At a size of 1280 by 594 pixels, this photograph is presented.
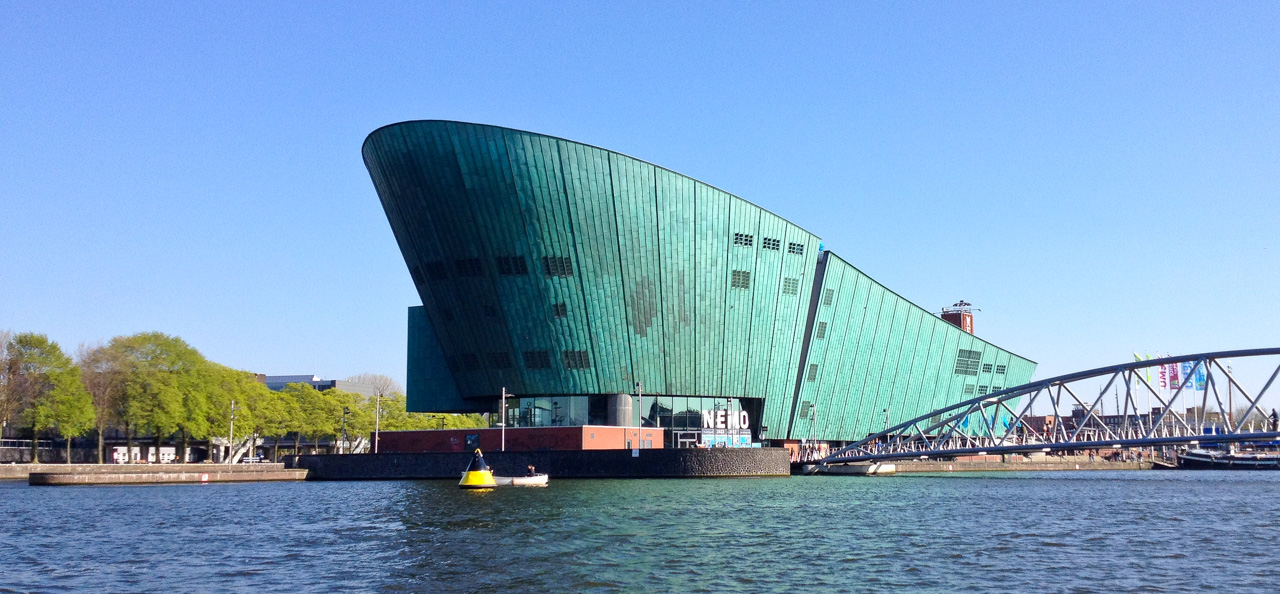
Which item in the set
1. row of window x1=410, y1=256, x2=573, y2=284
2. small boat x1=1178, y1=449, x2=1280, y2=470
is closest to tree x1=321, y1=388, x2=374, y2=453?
row of window x1=410, y1=256, x2=573, y2=284

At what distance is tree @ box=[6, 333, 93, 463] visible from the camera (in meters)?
84.3

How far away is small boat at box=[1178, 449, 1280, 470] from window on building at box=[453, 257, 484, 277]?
88.6m

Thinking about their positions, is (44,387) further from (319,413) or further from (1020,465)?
(1020,465)

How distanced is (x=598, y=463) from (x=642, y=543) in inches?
1668

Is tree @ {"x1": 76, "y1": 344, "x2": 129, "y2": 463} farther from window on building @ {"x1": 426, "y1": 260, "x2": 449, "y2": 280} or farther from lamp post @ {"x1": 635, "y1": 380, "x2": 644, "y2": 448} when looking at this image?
lamp post @ {"x1": 635, "y1": 380, "x2": 644, "y2": 448}

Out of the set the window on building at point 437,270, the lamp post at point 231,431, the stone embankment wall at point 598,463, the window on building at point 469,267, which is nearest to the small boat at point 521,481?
Result: the stone embankment wall at point 598,463

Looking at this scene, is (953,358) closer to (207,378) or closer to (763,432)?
(763,432)

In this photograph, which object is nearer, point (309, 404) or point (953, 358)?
point (953, 358)

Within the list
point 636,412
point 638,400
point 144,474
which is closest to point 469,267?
point 638,400

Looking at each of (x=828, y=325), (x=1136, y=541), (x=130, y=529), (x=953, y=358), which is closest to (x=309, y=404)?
(x=828, y=325)

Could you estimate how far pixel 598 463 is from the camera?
7288cm

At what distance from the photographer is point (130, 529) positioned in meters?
36.9

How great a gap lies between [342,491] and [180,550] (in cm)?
3258

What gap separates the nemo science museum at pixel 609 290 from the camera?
76.0m
